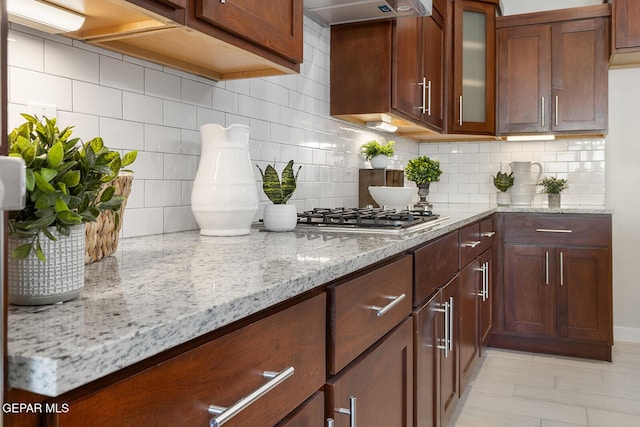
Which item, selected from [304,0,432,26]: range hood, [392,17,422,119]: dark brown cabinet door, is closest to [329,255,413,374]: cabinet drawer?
[304,0,432,26]: range hood

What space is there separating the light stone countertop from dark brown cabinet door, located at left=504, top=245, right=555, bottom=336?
7.64 ft

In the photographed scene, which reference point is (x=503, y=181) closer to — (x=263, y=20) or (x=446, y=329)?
(x=446, y=329)

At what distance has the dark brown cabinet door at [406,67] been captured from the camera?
8.57ft

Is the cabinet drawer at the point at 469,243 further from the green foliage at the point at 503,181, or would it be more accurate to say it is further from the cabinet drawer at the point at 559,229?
the green foliage at the point at 503,181

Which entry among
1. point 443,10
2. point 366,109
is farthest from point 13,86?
point 443,10

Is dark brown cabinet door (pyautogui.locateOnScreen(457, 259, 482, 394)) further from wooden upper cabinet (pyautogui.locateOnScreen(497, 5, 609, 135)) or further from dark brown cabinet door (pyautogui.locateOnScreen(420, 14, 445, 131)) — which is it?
wooden upper cabinet (pyautogui.locateOnScreen(497, 5, 609, 135))

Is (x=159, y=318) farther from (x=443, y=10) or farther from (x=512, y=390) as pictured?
(x=443, y=10)

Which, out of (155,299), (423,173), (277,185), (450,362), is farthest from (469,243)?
(155,299)

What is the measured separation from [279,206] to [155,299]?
3.17 ft

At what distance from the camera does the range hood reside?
2.22 metres

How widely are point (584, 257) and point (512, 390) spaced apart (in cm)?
103

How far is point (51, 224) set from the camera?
2.16 ft

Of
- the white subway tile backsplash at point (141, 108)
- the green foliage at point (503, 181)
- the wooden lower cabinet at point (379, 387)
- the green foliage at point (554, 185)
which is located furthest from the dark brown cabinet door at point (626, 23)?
the white subway tile backsplash at point (141, 108)

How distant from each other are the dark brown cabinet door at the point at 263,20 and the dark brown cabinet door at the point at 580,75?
2.60 m
